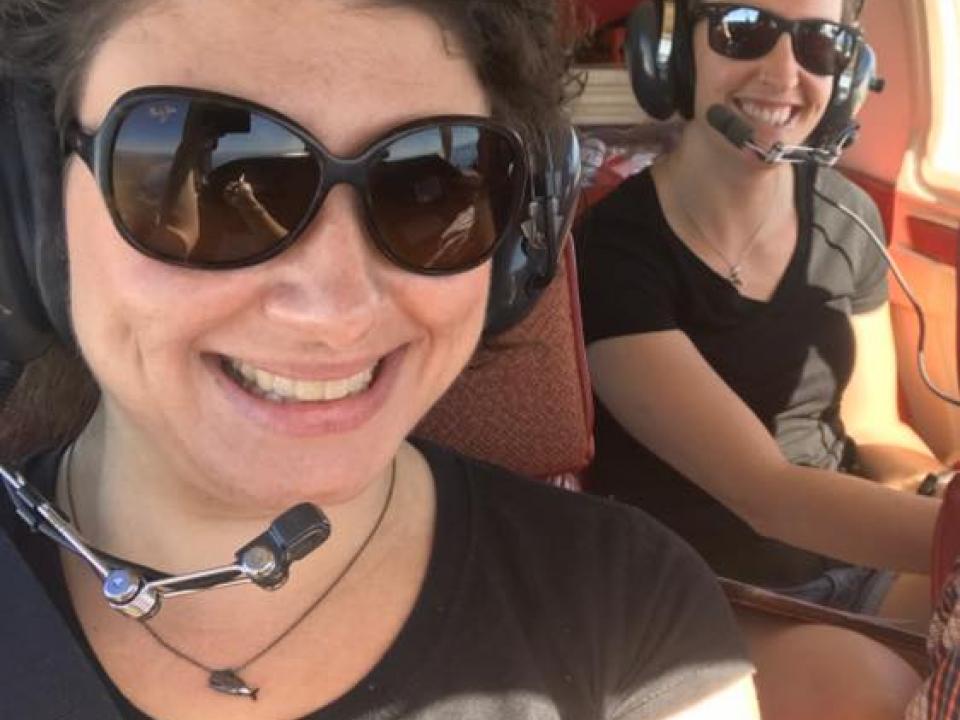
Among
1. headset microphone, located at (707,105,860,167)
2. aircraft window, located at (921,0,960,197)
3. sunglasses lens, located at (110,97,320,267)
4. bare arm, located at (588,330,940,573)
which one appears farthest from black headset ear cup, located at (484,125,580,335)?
aircraft window, located at (921,0,960,197)

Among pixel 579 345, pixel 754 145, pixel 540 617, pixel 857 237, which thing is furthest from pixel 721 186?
pixel 540 617

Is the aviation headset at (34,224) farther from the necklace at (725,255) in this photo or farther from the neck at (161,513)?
the necklace at (725,255)

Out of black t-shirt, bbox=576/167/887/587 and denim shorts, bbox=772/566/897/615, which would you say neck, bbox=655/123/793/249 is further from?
denim shorts, bbox=772/566/897/615

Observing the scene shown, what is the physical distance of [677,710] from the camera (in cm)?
99

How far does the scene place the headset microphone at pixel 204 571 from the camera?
79cm

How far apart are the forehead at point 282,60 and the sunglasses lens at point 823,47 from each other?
3.75 feet

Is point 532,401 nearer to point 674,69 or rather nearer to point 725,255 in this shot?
point 725,255

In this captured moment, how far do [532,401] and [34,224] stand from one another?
0.66 metres

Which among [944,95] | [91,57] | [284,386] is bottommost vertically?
[944,95]

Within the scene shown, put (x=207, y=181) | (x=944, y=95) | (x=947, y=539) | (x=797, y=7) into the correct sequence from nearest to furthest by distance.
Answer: (x=207, y=181) → (x=947, y=539) → (x=797, y=7) → (x=944, y=95)

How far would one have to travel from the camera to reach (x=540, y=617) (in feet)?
3.21

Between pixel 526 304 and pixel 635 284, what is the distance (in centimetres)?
76

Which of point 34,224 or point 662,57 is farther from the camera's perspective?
point 662,57

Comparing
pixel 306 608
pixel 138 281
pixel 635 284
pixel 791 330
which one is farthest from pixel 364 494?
pixel 791 330
